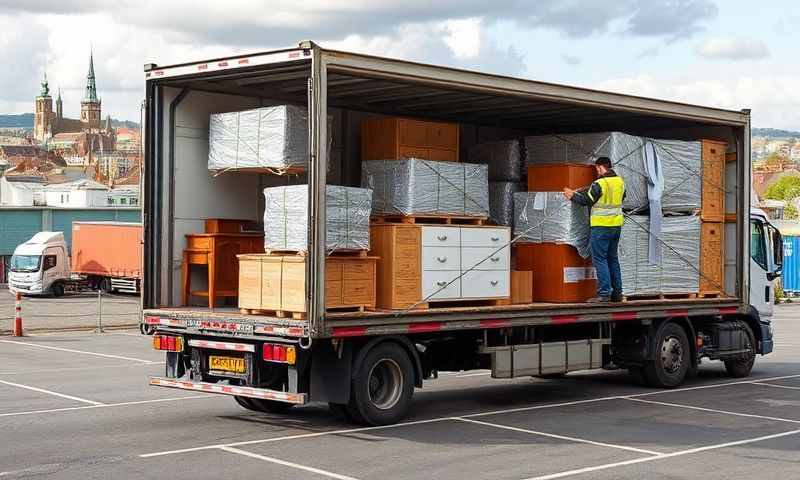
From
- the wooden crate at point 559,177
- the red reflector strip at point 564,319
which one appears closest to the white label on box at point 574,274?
the red reflector strip at point 564,319

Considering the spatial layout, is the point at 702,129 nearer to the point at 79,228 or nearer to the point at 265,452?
the point at 265,452

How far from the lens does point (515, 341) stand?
13.4m

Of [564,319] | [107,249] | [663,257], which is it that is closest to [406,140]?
[564,319]

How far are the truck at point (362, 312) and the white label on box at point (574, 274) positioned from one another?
0.36 meters

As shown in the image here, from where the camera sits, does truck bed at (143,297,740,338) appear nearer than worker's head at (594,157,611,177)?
Yes

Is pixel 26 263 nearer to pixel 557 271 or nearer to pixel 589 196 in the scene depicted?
pixel 557 271

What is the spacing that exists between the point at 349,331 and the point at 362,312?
1.29 feet

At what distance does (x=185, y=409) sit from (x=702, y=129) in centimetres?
830

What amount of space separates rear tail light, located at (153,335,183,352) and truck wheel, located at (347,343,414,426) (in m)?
1.90

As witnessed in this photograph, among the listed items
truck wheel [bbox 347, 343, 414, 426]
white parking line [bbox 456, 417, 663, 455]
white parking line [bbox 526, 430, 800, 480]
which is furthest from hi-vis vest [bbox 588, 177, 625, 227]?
truck wheel [bbox 347, 343, 414, 426]

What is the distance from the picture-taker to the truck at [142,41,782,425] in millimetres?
10859

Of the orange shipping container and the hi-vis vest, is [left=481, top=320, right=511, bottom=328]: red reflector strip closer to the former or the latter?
the hi-vis vest

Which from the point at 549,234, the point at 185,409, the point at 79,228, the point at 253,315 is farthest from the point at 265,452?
the point at 79,228

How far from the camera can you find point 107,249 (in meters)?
45.5
